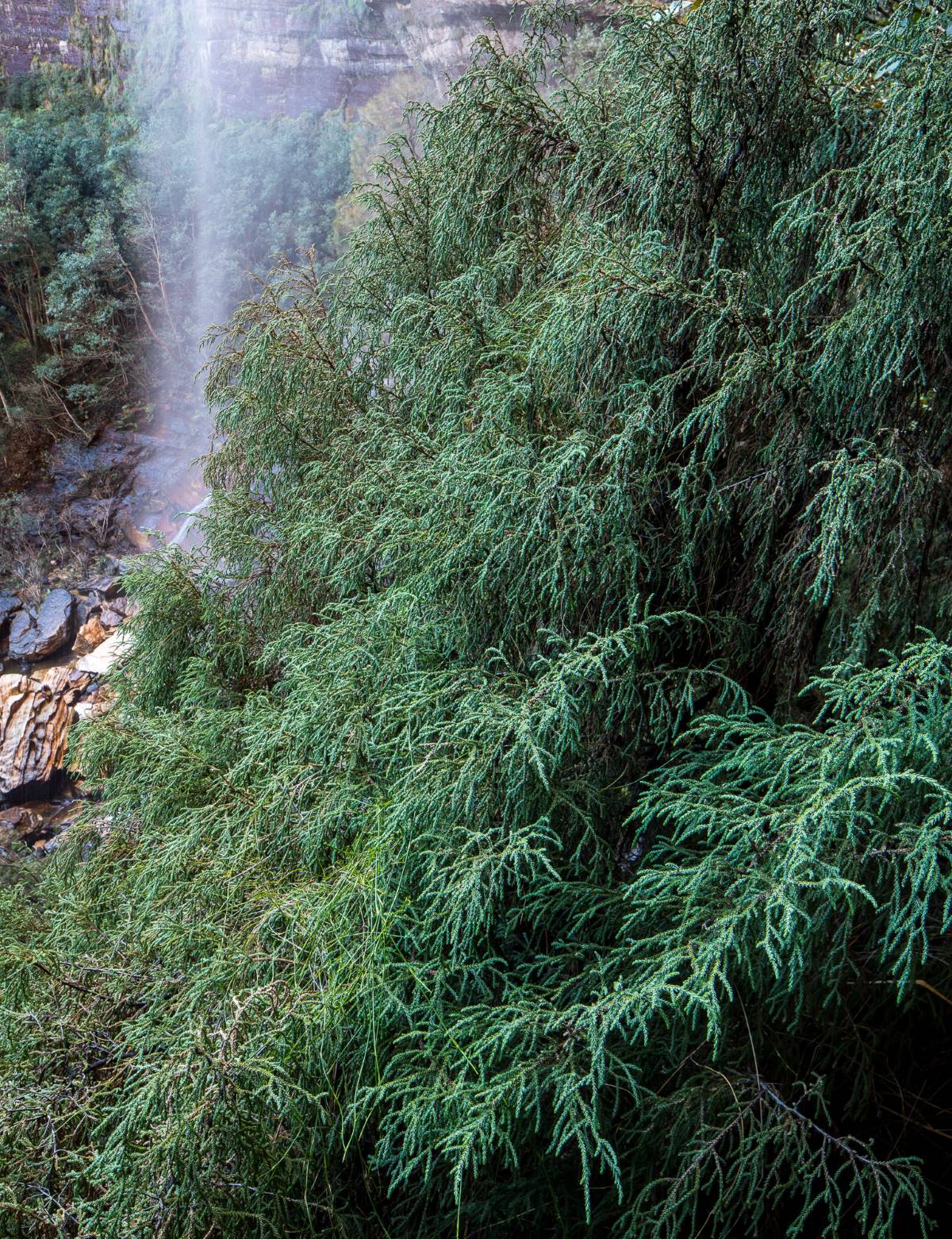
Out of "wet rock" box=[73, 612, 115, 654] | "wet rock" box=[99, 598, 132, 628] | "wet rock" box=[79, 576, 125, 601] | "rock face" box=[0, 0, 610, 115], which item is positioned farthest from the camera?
"rock face" box=[0, 0, 610, 115]

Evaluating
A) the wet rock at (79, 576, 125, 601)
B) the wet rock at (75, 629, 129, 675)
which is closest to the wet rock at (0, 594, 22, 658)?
the wet rock at (79, 576, 125, 601)

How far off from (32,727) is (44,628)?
1462 millimetres

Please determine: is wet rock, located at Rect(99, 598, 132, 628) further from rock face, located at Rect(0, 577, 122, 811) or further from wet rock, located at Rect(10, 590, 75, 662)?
wet rock, located at Rect(10, 590, 75, 662)


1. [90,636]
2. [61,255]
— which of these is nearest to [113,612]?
[90,636]

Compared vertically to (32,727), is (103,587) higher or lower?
higher

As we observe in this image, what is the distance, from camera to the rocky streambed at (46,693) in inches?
304

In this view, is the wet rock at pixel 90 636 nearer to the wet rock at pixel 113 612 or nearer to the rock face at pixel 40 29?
the wet rock at pixel 113 612

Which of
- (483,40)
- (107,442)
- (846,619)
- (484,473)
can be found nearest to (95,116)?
(107,442)

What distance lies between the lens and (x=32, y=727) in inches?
316

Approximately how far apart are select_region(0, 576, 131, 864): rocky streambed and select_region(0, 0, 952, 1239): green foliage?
5.30 metres

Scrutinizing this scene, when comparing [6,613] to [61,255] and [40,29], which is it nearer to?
[61,255]

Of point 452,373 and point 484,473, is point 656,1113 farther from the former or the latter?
point 452,373

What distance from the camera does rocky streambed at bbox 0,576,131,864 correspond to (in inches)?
304

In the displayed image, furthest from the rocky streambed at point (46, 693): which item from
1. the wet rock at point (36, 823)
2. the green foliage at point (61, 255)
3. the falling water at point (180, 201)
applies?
the green foliage at point (61, 255)
